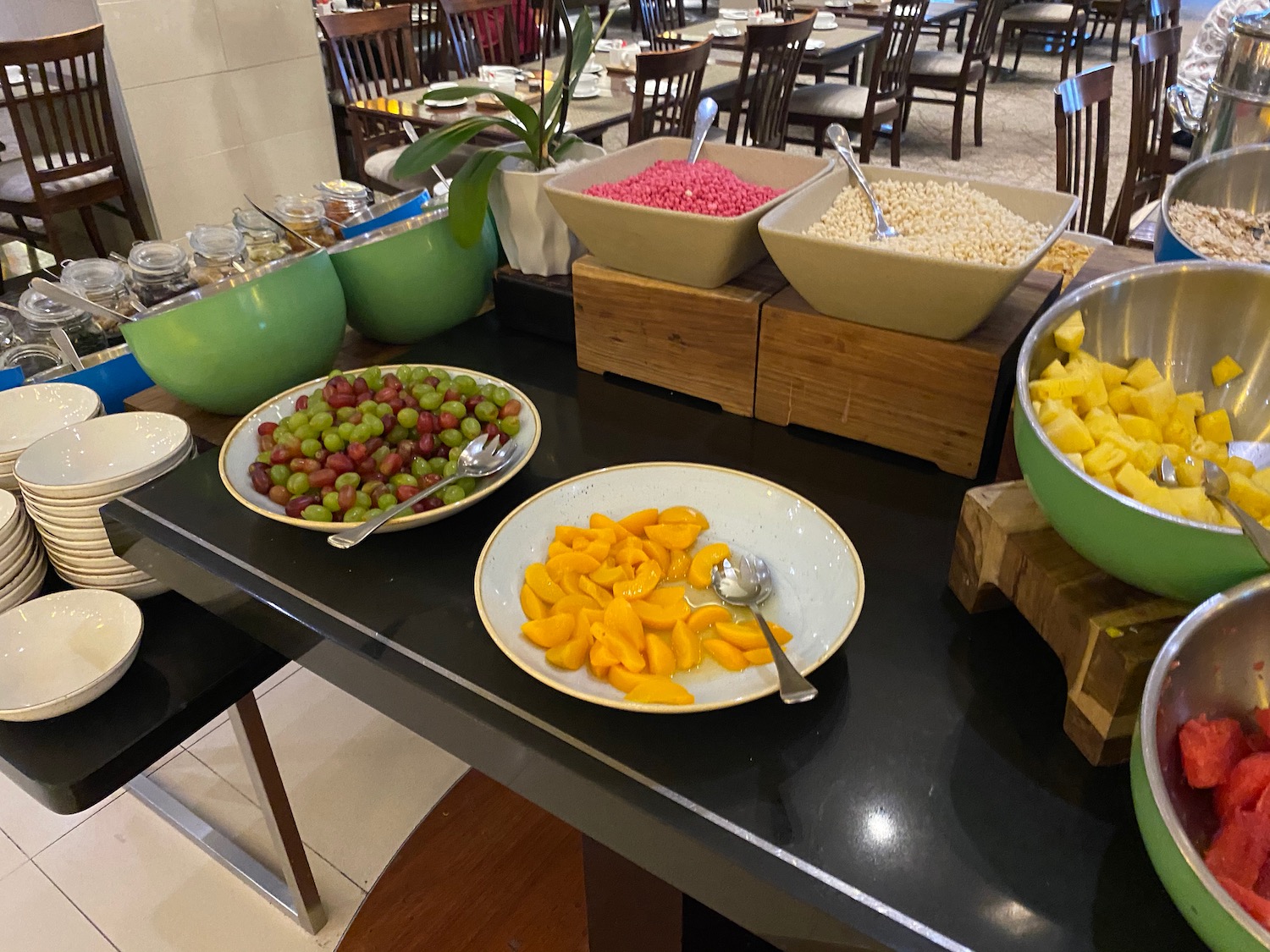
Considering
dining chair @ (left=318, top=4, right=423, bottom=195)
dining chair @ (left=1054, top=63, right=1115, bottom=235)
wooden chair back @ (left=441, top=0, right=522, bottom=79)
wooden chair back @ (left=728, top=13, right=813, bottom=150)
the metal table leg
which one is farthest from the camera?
wooden chair back @ (left=441, top=0, right=522, bottom=79)

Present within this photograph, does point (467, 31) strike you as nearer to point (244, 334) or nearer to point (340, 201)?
point (340, 201)

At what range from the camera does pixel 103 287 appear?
1.22m

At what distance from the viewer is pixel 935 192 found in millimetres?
936

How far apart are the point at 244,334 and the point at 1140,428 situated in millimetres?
903

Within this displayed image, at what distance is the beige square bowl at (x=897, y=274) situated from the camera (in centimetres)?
76

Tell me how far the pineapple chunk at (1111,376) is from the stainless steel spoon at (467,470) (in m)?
0.51

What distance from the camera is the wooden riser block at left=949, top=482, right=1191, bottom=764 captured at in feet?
1.86

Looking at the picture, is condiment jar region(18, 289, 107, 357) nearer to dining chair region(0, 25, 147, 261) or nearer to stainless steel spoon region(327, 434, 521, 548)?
stainless steel spoon region(327, 434, 521, 548)

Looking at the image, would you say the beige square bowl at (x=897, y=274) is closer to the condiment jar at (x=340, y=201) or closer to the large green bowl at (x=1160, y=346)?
the large green bowl at (x=1160, y=346)

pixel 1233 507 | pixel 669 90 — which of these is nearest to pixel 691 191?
pixel 1233 507

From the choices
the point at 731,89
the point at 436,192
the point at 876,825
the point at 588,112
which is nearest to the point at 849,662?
the point at 876,825

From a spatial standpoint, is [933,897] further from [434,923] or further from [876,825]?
[434,923]

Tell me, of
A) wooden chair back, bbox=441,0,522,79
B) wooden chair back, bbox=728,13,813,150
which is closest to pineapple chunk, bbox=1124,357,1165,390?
wooden chair back, bbox=728,13,813,150

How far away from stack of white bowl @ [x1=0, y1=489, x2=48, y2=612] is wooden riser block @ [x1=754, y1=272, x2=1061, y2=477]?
0.82 meters
